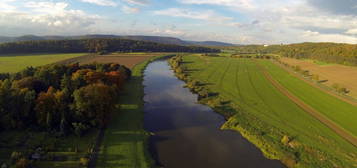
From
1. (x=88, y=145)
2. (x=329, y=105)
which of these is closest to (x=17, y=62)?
(x=88, y=145)

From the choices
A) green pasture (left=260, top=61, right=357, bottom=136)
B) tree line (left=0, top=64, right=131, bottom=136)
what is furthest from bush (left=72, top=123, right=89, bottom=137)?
green pasture (left=260, top=61, right=357, bottom=136)

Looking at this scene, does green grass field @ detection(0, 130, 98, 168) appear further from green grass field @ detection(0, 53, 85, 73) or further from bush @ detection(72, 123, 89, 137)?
green grass field @ detection(0, 53, 85, 73)

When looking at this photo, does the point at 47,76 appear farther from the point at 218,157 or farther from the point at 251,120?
the point at 251,120

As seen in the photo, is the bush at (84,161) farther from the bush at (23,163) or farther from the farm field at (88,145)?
the bush at (23,163)

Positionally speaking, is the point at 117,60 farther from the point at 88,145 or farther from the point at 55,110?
the point at 88,145

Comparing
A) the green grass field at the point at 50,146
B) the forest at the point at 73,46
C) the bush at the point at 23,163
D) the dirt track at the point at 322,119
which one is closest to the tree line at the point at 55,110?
the green grass field at the point at 50,146

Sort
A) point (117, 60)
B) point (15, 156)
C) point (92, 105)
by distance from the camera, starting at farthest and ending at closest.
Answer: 1. point (117, 60)
2. point (92, 105)
3. point (15, 156)

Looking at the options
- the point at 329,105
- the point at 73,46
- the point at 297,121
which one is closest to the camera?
the point at 297,121
